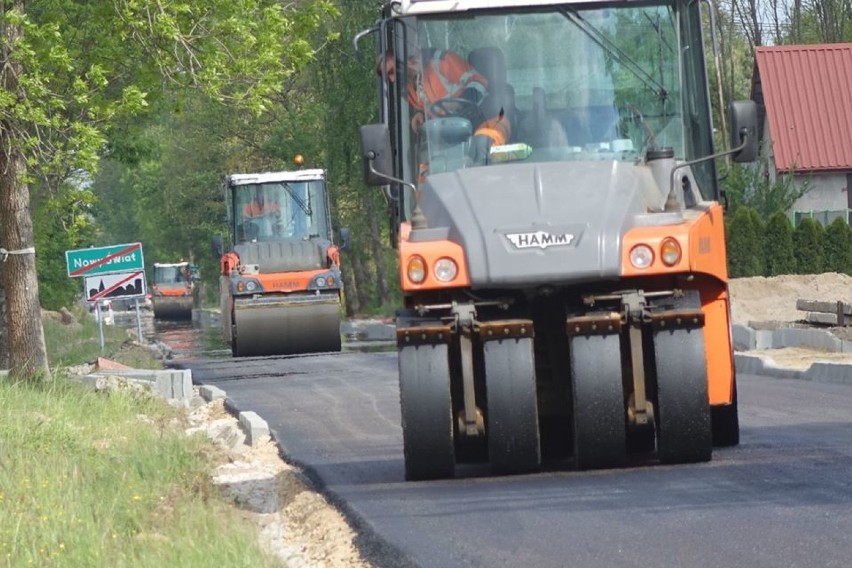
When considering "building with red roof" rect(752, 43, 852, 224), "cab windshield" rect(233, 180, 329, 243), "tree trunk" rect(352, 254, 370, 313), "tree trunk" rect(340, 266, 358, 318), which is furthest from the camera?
"tree trunk" rect(352, 254, 370, 313)

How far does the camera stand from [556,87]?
10969 mm

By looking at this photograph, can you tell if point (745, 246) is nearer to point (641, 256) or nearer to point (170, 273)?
point (641, 256)

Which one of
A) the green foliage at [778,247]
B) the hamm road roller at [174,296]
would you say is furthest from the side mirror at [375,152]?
the hamm road roller at [174,296]

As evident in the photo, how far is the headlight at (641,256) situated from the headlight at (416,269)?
47.7 inches

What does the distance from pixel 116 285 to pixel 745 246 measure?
17108mm

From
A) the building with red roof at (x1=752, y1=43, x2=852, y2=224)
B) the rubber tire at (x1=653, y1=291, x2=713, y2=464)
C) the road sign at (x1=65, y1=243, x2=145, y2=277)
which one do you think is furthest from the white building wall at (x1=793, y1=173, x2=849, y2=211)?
the rubber tire at (x1=653, y1=291, x2=713, y2=464)

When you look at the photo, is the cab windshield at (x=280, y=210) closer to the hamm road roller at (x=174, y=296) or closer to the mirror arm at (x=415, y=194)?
the mirror arm at (x=415, y=194)

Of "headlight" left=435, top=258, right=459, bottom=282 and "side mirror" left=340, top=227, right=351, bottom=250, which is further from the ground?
"side mirror" left=340, top=227, right=351, bottom=250

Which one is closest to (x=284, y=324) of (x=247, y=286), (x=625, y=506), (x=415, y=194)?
(x=247, y=286)

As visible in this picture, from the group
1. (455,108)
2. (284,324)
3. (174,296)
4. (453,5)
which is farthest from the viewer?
(174,296)

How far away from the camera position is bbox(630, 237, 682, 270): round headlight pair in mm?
9766

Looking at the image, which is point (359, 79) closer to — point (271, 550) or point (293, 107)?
point (293, 107)

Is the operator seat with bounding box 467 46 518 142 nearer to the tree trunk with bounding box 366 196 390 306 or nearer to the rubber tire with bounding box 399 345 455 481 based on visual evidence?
the rubber tire with bounding box 399 345 455 481

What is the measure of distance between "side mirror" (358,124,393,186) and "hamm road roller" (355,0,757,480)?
0.01 metres
